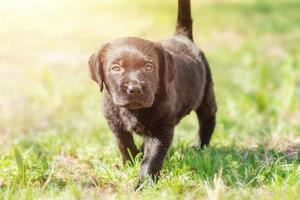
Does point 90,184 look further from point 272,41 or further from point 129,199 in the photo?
point 272,41

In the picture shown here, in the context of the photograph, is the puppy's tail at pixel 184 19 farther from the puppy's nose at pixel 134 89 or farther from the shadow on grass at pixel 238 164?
the puppy's nose at pixel 134 89

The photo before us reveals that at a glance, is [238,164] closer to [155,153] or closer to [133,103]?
[155,153]

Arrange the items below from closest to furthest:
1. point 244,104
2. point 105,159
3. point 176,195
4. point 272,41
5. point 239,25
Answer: point 176,195, point 105,159, point 244,104, point 272,41, point 239,25

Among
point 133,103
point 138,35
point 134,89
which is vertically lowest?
point 138,35

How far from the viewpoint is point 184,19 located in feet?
19.5

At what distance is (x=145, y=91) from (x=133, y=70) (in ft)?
0.61

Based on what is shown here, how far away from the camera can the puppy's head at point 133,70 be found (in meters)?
4.34

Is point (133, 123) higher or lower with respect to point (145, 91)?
lower

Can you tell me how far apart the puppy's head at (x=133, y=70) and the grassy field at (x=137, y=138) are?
58 centimetres

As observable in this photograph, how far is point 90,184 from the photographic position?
476cm

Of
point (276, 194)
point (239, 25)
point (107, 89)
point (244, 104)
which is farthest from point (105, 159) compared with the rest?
point (239, 25)

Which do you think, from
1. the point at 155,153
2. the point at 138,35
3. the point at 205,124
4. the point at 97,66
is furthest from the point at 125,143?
the point at 138,35

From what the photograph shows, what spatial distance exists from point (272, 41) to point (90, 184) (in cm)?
953

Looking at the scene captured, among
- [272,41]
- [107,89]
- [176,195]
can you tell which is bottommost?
[272,41]
